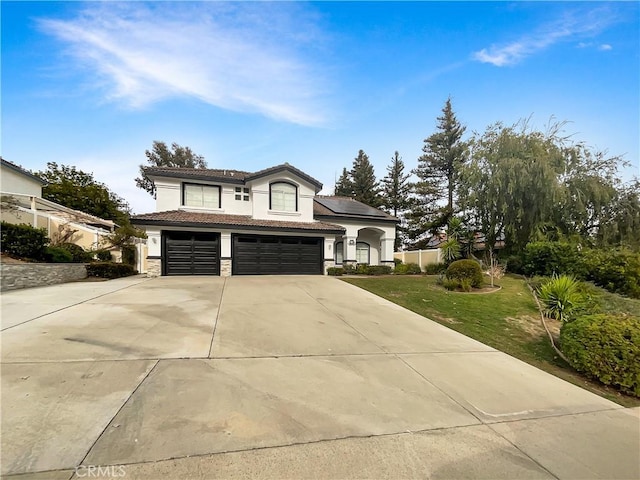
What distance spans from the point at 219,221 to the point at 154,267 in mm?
3739

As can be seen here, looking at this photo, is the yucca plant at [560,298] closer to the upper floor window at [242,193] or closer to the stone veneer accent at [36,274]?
the upper floor window at [242,193]

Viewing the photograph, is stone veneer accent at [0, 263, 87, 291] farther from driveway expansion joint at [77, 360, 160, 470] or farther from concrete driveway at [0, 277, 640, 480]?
driveway expansion joint at [77, 360, 160, 470]

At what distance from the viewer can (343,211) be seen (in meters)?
19.9

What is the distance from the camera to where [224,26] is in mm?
8062

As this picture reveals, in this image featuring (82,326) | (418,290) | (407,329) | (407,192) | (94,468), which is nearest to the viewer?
(94,468)

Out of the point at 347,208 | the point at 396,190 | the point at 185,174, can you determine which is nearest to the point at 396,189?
the point at 396,190

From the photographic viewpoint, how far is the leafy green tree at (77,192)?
2594cm

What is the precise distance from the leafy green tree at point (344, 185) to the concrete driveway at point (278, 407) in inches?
1551

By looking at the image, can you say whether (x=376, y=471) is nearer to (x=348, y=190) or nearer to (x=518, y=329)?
(x=518, y=329)

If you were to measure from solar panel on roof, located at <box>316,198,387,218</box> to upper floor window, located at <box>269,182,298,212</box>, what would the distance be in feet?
10.7

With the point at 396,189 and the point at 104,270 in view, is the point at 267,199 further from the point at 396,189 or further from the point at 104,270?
the point at 396,189

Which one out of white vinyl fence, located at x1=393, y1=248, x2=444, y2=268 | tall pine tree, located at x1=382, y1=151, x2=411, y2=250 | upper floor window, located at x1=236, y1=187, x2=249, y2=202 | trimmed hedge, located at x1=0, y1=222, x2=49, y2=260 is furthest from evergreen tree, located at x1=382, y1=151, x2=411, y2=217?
trimmed hedge, located at x1=0, y1=222, x2=49, y2=260

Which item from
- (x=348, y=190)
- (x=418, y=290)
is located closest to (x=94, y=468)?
(x=418, y=290)

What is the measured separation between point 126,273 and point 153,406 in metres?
14.4
